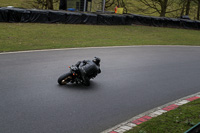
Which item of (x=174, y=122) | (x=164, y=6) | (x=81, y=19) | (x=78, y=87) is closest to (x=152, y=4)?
(x=164, y=6)

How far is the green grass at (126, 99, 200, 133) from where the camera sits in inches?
210

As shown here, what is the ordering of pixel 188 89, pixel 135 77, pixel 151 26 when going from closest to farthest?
pixel 188 89, pixel 135 77, pixel 151 26

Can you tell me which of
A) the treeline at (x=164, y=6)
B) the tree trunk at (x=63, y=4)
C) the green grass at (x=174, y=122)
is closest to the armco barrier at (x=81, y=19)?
the tree trunk at (x=63, y=4)

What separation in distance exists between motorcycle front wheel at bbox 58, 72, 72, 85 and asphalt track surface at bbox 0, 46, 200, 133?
167 mm

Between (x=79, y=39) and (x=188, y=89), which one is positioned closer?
(x=188, y=89)

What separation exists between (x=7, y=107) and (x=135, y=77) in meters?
4.99

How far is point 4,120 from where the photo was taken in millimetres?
5621

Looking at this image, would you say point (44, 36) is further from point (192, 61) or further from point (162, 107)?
point (162, 107)

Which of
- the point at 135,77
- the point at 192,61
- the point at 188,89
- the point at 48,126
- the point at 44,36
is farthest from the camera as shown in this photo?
the point at 44,36

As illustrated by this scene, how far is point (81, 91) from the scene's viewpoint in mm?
7988

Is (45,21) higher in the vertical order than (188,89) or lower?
higher

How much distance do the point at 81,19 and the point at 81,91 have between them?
19627 mm

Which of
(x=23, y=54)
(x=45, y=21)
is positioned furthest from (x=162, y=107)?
(x=45, y=21)

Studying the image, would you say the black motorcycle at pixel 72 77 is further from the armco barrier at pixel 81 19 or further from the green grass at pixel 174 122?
the armco barrier at pixel 81 19
